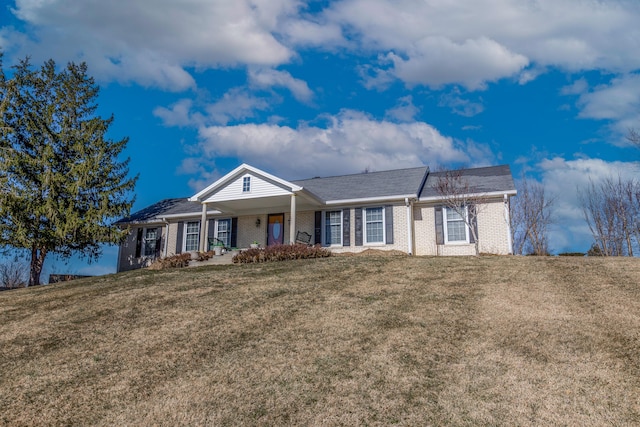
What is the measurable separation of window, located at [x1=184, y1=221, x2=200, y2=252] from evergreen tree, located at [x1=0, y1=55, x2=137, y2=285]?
334cm

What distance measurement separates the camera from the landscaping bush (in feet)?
59.2

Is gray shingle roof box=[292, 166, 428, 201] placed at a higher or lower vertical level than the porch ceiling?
higher

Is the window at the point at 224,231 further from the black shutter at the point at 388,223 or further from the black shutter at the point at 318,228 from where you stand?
the black shutter at the point at 388,223

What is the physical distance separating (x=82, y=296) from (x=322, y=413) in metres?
9.73

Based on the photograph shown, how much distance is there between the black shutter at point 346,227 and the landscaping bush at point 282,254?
2.24 m

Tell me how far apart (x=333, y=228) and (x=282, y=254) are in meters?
4.00

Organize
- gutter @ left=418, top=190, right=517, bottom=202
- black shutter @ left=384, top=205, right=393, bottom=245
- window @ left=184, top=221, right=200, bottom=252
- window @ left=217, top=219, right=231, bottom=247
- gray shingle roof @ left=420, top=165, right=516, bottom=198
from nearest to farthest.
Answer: gutter @ left=418, top=190, right=517, bottom=202 < gray shingle roof @ left=420, top=165, right=516, bottom=198 < black shutter @ left=384, top=205, right=393, bottom=245 < window @ left=217, top=219, right=231, bottom=247 < window @ left=184, top=221, right=200, bottom=252

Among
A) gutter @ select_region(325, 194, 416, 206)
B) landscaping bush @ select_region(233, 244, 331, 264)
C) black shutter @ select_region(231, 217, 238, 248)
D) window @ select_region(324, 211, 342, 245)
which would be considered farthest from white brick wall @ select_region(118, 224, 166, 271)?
gutter @ select_region(325, 194, 416, 206)

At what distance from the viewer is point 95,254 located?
24906mm

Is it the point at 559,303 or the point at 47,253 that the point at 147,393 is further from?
the point at 47,253

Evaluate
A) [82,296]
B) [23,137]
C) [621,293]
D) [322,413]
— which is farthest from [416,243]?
[23,137]

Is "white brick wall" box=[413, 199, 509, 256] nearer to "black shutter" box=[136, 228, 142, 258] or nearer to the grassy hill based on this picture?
the grassy hill

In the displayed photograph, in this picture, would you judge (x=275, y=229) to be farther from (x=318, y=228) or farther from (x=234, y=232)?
(x=318, y=228)

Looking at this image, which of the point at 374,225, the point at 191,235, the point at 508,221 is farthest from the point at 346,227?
the point at 191,235
